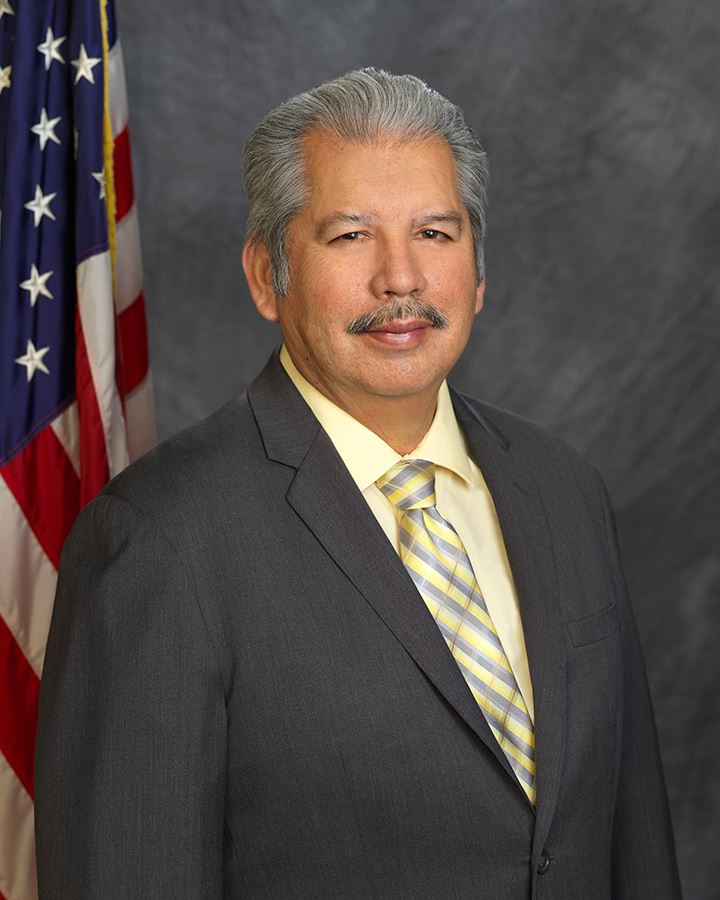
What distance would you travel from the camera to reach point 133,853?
1960 mm

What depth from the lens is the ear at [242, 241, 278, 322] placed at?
2299mm

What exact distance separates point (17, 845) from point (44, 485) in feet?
2.61

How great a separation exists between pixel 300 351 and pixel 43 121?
3.44 ft

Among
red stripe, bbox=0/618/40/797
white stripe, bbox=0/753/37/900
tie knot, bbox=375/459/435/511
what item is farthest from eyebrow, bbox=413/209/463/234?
white stripe, bbox=0/753/37/900

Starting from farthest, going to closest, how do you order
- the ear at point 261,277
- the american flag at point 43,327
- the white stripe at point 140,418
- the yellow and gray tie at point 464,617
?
the white stripe at point 140,418, the american flag at point 43,327, the ear at point 261,277, the yellow and gray tie at point 464,617

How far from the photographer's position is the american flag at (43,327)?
9.57ft

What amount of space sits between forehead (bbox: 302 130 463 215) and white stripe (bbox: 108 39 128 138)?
1.09 metres

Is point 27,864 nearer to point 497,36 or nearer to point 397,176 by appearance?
point 397,176

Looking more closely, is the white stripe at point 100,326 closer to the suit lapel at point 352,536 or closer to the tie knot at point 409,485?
the suit lapel at point 352,536

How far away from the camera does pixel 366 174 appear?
2.14 meters

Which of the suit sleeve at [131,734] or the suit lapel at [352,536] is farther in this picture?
the suit lapel at [352,536]

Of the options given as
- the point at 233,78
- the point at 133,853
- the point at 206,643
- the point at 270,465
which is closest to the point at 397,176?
the point at 270,465

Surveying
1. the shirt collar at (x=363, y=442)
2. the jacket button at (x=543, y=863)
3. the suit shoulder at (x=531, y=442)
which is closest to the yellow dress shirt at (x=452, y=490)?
the shirt collar at (x=363, y=442)

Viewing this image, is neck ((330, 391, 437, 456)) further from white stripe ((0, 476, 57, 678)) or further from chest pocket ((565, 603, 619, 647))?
white stripe ((0, 476, 57, 678))
